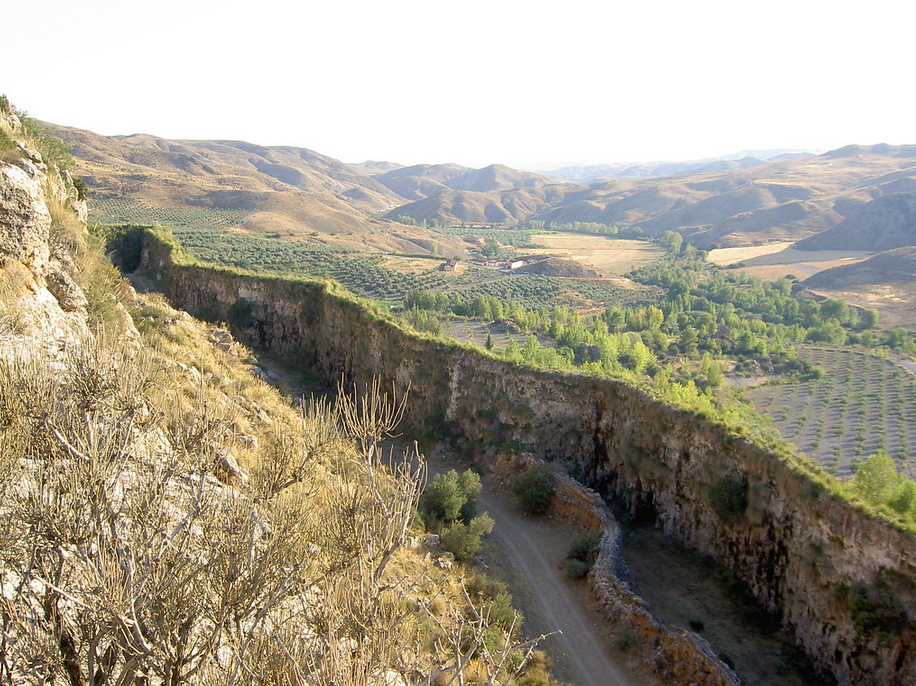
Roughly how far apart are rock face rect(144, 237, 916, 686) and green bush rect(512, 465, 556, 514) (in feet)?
8.13

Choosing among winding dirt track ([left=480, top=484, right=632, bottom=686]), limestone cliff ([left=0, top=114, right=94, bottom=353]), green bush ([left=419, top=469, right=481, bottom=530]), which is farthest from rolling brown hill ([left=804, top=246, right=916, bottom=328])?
limestone cliff ([left=0, top=114, right=94, bottom=353])

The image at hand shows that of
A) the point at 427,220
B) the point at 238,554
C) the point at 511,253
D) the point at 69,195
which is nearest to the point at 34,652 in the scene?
the point at 238,554

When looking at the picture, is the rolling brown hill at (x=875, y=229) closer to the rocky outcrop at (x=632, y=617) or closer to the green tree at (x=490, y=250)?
the green tree at (x=490, y=250)

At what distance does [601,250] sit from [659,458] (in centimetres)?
13025

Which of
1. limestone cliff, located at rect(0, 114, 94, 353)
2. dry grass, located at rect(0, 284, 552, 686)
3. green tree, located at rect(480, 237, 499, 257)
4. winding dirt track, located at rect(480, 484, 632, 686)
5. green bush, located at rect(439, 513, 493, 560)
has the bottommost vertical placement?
winding dirt track, located at rect(480, 484, 632, 686)

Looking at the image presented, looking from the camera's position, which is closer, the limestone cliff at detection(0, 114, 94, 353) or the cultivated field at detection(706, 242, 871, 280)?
the limestone cliff at detection(0, 114, 94, 353)

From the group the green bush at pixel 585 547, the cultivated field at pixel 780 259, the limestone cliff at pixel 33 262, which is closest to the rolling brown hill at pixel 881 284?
the cultivated field at pixel 780 259

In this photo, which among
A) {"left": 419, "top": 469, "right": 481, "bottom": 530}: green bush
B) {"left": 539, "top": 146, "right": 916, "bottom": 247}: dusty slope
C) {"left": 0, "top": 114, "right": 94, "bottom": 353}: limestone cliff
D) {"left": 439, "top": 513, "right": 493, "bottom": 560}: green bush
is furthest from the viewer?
{"left": 539, "top": 146, "right": 916, "bottom": 247}: dusty slope

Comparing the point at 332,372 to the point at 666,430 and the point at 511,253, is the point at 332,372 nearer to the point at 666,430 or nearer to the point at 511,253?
the point at 666,430

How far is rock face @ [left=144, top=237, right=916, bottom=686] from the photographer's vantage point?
13883mm

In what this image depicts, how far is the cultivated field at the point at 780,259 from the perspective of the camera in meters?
111

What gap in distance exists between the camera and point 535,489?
824 inches

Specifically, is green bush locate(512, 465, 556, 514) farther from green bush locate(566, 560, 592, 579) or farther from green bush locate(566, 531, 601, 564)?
green bush locate(566, 560, 592, 579)

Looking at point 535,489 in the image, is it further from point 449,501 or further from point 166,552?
point 166,552
